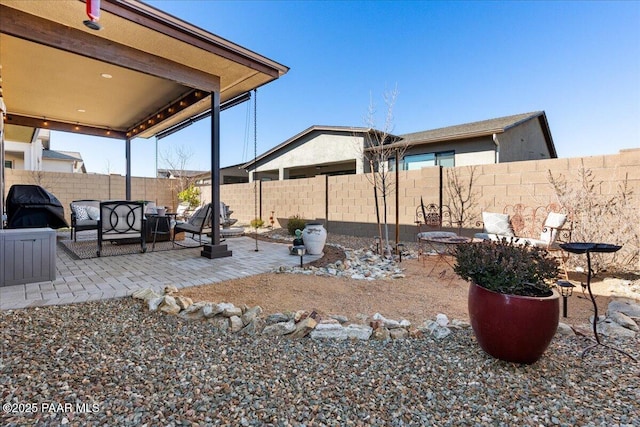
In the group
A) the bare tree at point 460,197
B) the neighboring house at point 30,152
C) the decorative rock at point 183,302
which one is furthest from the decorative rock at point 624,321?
the neighboring house at point 30,152

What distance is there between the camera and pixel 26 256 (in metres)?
3.32

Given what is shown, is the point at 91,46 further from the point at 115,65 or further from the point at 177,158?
the point at 177,158

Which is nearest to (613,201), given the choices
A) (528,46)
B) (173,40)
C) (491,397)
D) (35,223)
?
(491,397)

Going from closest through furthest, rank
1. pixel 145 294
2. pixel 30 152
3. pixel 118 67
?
pixel 145 294, pixel 118 67, pixel 30 152

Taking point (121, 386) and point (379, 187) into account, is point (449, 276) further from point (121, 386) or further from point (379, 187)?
point (121, 386)

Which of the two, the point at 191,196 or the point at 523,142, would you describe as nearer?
the point at 523,142

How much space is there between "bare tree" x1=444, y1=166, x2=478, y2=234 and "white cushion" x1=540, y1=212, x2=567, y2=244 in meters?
1.51

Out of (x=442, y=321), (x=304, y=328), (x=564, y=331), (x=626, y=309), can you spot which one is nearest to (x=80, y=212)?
(x=304, y=328)

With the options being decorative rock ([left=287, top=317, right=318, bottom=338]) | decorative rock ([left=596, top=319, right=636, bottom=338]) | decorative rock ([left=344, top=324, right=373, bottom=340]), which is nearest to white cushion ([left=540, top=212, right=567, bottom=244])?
decorative rock ([left=596, top=319, right=636, bottom=338])

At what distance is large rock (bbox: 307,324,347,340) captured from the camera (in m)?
2.27

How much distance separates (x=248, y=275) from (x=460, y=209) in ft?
14.5

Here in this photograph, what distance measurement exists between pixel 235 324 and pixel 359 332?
966 mm

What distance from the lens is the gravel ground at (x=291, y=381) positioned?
1451 mm

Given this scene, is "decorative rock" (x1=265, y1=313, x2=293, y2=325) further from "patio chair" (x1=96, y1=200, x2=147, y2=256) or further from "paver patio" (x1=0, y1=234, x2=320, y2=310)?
"patio chair" (x1=96, y1=200, x2=147, y2=256)
